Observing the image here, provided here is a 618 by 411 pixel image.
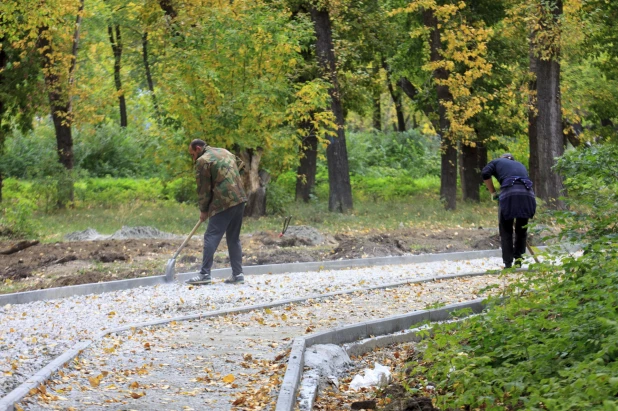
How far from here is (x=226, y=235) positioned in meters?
13.9

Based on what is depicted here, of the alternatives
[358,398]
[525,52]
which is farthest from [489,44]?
[358,398]

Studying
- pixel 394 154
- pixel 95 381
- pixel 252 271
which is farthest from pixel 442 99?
pixel 95 381

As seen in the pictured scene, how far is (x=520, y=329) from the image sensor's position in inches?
276

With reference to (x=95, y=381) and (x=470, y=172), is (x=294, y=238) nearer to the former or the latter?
(x=95, y=381)

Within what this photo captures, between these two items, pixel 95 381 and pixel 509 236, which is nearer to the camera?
pixel 95 381

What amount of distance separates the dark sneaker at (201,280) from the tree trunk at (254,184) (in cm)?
1221

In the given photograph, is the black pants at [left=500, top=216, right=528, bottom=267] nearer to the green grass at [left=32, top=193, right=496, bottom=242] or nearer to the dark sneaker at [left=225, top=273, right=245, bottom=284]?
the dark sneaker at [left=225, top=273, right=245, bottom=284]

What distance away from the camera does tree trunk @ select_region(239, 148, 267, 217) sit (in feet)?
86.9

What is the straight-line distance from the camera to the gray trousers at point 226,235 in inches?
548

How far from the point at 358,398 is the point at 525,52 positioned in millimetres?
26063

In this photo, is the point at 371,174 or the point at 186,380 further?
the point at 371,174

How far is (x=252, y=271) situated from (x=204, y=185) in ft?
7.69

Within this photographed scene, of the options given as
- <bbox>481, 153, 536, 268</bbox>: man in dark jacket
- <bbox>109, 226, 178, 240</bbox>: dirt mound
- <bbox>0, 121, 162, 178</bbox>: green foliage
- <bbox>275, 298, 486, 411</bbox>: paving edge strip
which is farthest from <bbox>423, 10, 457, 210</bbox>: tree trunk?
<bbox>275, 298, 486, 411</bbox>: paving edge strip

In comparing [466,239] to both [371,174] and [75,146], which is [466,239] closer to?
[371,174]
